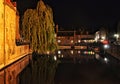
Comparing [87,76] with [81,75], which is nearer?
[87,76]

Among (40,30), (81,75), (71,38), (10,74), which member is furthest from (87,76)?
(71,38)

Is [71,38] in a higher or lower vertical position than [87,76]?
higher

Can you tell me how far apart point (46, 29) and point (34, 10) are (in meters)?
2.54

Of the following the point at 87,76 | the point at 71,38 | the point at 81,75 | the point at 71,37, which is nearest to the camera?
the point at 87,76

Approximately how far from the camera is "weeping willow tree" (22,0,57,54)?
28.1 metres

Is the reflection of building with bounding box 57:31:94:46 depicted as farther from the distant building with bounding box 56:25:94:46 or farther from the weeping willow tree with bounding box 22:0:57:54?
the weeping willow tree with bounding box 22:0:57:54

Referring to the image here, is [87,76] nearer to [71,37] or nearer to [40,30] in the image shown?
[40,30]

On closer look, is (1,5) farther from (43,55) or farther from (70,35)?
(70,35)

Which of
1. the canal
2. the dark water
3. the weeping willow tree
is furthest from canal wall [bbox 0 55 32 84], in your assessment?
A: the weeping willow tree

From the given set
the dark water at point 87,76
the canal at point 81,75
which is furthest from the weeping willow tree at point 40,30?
the dark water at point 87,76

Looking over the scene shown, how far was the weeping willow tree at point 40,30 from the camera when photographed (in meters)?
28.1

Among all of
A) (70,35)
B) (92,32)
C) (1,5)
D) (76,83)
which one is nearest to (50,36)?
(1,5)

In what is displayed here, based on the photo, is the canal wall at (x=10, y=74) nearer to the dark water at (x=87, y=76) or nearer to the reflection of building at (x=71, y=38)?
the dark water at (x=87, y=76)

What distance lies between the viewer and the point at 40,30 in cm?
2814
